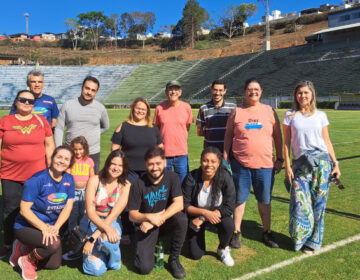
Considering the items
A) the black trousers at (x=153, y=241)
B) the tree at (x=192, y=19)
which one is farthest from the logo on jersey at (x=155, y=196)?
the tree at (x=192, y=19)

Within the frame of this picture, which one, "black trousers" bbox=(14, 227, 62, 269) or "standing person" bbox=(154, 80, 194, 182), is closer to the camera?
"black trousers" bbox=(14, 227, 62, 269)

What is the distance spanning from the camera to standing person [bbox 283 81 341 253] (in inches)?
158

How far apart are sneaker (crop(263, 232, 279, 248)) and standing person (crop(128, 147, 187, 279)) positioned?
1139 millimetres

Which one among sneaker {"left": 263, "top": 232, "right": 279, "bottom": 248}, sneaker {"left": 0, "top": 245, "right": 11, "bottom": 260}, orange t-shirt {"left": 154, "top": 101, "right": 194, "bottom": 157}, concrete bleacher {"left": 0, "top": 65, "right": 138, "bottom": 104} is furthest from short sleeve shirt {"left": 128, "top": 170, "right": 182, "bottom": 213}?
concrete bleacher {"left": 0, "top": 65, "right": 138, "bottom": 104}

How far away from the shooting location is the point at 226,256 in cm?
386

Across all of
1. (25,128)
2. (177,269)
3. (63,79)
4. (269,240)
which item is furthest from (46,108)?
(63,79)

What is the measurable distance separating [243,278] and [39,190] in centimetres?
222

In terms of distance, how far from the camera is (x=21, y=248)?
151 inches

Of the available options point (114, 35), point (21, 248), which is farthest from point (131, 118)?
point (114, 35)

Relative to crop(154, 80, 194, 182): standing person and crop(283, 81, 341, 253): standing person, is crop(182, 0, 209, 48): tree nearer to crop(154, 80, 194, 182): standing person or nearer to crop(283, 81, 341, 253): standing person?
crop(154, 80, 194, 182): standing person

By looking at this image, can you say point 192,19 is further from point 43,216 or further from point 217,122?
point 43,216

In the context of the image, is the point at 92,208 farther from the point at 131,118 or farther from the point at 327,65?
the point at 327,65

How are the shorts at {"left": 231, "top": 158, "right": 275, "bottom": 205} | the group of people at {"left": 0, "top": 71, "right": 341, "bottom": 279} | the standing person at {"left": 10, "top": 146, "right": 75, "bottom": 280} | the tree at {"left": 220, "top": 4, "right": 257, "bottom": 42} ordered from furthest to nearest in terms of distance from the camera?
the tree at {"left": 220, "top": 4, "right": 257, "bottom": 42} → the shorts at {"left": 231, "top": 158, "right": 275, "bottom": 205} → the group of people at {"left": 0, "top": 71, "right": 341, "bottom": 279} → the standing person at {"left": 10, "top": 146, "right": 75, "bottom": 280}

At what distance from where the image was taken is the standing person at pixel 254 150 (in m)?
4.19
